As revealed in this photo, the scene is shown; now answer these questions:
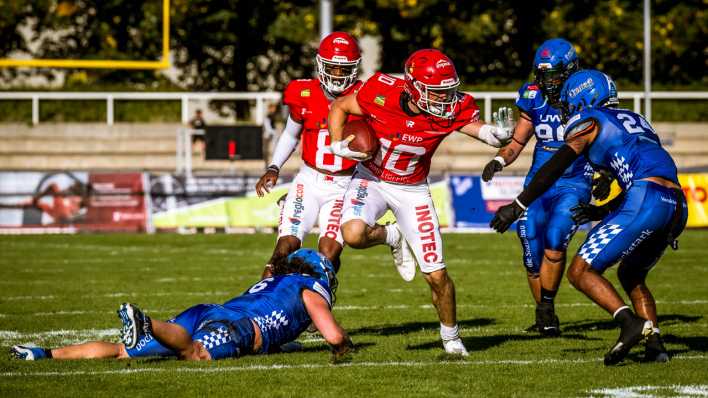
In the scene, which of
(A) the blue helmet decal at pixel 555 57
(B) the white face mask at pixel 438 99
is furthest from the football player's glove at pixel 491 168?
(A) the blue helmet decal at pixel 555 57

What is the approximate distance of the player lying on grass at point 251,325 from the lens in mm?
8078

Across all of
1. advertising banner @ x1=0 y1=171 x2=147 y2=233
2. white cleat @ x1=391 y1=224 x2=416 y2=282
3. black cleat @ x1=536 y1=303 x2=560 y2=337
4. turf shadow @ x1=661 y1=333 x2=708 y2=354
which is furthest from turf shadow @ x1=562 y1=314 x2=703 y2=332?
advertising banner @ x1=0 y1=171 x2=147 y2=233

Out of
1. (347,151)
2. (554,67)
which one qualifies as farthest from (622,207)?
(554,67)

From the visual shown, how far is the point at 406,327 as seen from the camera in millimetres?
10523

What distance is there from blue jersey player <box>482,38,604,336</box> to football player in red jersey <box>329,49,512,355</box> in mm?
1208

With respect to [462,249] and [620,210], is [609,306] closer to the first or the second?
[620,210]

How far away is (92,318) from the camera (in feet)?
36.3

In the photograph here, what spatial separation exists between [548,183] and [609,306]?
2.74 ft

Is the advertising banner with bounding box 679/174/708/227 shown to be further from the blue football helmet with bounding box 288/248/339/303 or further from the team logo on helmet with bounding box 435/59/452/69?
the blue football helmet with bounding box 288/248/339/303

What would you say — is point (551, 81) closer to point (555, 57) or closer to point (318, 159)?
point (555, 57)

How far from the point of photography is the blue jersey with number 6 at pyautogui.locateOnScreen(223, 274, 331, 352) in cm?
826

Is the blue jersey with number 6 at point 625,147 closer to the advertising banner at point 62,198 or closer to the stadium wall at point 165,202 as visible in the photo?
the stadium wall at point 165,202

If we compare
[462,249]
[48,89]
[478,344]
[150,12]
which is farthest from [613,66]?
[478,344]

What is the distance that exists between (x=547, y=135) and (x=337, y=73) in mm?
1823
